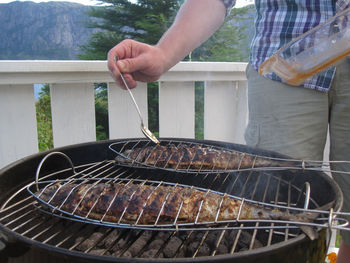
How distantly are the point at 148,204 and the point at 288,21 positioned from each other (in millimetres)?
1221

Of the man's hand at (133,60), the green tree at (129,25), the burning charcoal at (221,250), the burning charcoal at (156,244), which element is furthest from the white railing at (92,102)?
the green tree at (129,25)

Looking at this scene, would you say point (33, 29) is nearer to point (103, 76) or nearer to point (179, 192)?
point (103, 76)

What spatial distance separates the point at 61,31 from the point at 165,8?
1544 cm

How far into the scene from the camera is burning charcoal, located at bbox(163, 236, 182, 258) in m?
1.03

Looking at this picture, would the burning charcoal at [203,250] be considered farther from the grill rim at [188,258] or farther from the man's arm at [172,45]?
the man's arm at [172,45]

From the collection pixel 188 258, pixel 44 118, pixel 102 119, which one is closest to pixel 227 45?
pixel 102 119

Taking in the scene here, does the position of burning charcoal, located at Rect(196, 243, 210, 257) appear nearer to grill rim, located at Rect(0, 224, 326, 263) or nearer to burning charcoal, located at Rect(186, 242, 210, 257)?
burning charcoal, located at Rect(186, 242, 210, 257)

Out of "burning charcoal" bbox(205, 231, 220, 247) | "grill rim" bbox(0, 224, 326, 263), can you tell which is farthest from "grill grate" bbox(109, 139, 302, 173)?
"grill rim" bbox(0, 224, 326, 263)

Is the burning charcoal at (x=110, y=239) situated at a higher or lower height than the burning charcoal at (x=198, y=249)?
Answer: higher

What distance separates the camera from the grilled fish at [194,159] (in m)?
1.52

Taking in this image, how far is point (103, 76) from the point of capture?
7.66 feet

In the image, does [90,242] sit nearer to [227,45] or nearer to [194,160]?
[194,160]

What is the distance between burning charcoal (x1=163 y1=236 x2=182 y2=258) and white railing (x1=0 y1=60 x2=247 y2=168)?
1.58 metres

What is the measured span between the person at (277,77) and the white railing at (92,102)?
0.76 meters
